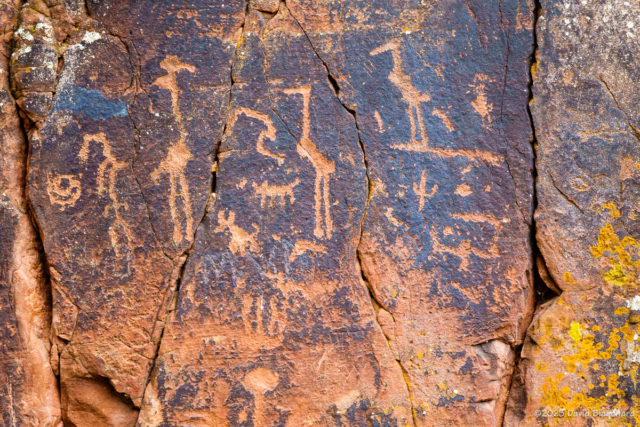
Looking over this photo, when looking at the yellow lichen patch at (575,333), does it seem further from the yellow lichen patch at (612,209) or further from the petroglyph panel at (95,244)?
the petroglyph panel at (95,244)

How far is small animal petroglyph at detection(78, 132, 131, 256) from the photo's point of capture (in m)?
2.20

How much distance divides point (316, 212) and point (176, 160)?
0.59m

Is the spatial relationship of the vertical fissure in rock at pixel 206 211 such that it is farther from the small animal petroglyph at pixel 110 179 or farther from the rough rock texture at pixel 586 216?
the rough rock texture at pixel 586 216

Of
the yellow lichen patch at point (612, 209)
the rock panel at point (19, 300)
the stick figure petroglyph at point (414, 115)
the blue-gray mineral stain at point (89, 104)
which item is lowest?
the rock panel at point (19, 300)

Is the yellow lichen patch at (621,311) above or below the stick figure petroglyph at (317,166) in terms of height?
below

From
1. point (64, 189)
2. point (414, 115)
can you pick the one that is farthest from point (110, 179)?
point (414, 115)

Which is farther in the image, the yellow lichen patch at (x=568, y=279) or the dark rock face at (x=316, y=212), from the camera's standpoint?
the yellow lichen patch at (x=568, y=279)

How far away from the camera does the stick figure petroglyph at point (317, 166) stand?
2.25 meters

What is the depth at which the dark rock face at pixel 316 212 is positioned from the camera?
7.12ft

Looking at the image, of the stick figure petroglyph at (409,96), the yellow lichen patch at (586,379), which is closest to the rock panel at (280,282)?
the stick figure petroglyph at (409,96)

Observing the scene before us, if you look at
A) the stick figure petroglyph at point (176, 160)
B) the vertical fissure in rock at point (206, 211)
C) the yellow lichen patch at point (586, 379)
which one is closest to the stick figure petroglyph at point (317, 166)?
the vertical fissure in rock at point (206, 211)

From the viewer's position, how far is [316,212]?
225cm

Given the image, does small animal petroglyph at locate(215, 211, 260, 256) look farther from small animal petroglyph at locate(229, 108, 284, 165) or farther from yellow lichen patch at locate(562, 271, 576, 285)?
yellow lichen patch at locate(562, 271, 576, 285)

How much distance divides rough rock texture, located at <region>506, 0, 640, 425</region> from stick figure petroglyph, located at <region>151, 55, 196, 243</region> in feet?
4.64
